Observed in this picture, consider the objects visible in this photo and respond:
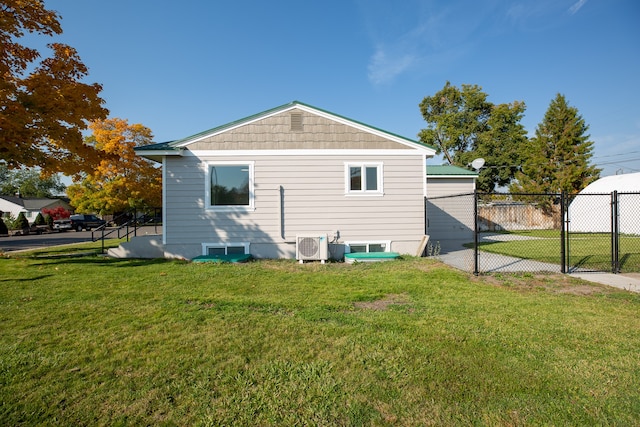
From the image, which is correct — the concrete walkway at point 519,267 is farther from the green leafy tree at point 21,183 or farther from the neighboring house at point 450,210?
the green leafy tree at point 21,183

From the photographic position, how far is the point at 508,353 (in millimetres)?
3139

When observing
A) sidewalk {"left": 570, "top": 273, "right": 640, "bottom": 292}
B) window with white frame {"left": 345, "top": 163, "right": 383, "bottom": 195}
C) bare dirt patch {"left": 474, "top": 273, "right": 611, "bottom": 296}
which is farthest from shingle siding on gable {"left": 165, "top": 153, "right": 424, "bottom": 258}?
sidewalk {"left": 570, "top": 273, "right": 640, "bottom": 292}

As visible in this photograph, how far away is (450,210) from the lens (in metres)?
13.9

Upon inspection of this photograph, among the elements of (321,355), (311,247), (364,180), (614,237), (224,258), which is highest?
(364,180)

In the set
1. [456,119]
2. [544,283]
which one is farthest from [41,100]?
[456,119]

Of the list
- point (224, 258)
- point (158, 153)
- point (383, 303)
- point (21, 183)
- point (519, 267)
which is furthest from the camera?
point (21, 183)

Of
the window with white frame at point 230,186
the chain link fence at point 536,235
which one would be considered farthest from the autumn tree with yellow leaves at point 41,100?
the chain link fence at point 536,235

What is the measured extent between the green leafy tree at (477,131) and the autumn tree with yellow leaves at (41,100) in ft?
102

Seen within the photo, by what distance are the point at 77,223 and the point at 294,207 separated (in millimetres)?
29478

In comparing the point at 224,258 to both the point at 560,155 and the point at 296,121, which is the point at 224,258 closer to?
the point at 296,121

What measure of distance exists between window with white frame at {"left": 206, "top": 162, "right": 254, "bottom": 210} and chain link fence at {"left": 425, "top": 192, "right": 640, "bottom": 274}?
5.84 metres

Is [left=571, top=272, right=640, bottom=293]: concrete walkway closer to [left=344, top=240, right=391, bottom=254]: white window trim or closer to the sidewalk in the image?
the sidewalk

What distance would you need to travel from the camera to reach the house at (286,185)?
9.21 m

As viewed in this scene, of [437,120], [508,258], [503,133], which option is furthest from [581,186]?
[508,258]
